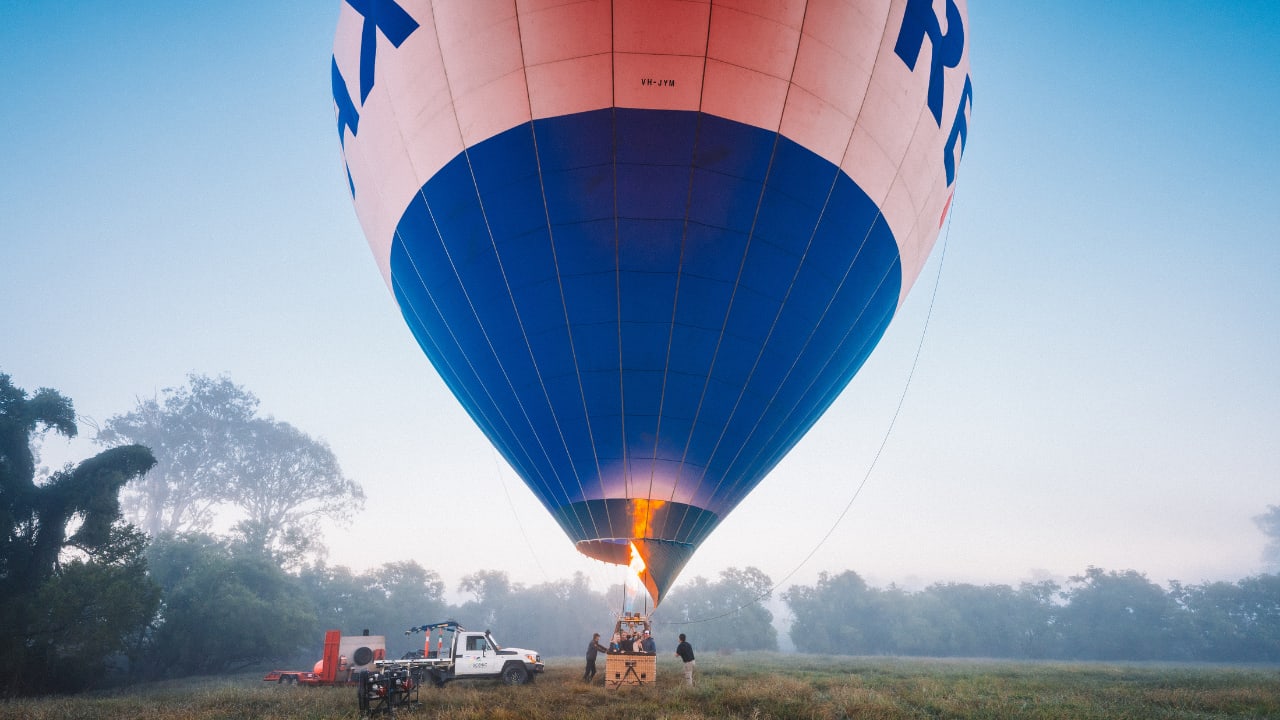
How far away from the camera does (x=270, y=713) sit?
852cm

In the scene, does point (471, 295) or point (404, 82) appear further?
point (471, 295)

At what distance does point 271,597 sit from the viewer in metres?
27.0

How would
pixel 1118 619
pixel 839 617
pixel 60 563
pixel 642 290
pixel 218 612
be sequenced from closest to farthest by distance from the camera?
pixel 642 290 < pixel 60 563 < pixel 218 612 < pixel 1118 619 < pixel 839 617

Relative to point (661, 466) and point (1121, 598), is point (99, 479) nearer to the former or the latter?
point (661, 466)

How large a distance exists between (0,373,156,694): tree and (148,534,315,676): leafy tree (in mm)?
6316

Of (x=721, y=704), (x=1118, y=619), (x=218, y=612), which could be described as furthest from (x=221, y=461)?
(x=1118, y=619)

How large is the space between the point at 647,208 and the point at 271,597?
27.2m

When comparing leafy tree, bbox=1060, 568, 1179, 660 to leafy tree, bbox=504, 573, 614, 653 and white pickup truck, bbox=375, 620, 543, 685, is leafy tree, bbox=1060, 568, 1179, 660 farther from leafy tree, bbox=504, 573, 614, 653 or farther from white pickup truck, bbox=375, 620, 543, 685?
white pickup truck, bbox=375, 620, 543, 685

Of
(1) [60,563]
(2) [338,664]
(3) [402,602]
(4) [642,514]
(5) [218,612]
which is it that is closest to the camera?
(4) [642,514]

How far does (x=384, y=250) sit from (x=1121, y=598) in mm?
65114

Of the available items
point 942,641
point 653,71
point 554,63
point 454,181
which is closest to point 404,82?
point 454,181

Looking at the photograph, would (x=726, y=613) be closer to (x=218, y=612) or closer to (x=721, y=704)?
(x=218, y=612)

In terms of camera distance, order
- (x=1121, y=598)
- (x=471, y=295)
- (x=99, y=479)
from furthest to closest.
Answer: (x=1121, y=598) < (x=99, y=479) < (x=471, y=295)

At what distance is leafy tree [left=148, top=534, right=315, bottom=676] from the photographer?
864 inches
